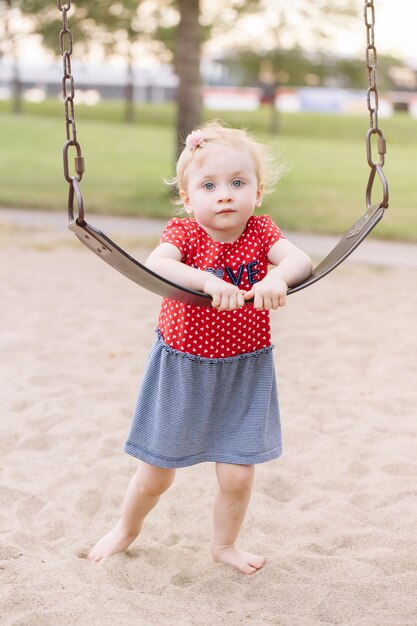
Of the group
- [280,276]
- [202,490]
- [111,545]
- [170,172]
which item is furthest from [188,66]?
[280,276]

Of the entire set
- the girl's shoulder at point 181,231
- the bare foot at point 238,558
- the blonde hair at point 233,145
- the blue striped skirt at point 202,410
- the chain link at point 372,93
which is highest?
the chain link at point 372,93

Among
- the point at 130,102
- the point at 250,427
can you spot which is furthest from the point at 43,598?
the point at 130,102

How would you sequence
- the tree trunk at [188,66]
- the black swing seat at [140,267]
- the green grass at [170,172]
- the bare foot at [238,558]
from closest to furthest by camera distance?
1. the black swing seat at [140,267]
2. the bare foot at [238,558]
3. the tree trunk at [188,66]
4. the green grass at [170,172]

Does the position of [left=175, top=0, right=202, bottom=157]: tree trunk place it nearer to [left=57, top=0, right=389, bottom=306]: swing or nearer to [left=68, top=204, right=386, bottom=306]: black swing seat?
[left=57, top=0, right=389, bottom=306]: swing

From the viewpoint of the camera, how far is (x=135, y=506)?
2775 millimetres

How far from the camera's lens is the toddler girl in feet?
8.07

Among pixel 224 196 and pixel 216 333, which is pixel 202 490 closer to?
pixel 216 333

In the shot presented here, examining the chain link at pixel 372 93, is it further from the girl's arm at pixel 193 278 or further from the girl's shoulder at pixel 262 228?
the girl's arm at pixel 193 278

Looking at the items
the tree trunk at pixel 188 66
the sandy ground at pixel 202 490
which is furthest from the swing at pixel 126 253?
the tree trunk at pixel 188 66

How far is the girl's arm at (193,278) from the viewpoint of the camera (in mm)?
2281

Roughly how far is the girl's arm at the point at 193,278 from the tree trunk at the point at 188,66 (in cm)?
789

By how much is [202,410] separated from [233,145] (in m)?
0.77

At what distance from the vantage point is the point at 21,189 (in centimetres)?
1314

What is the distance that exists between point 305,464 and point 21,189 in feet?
33.8
